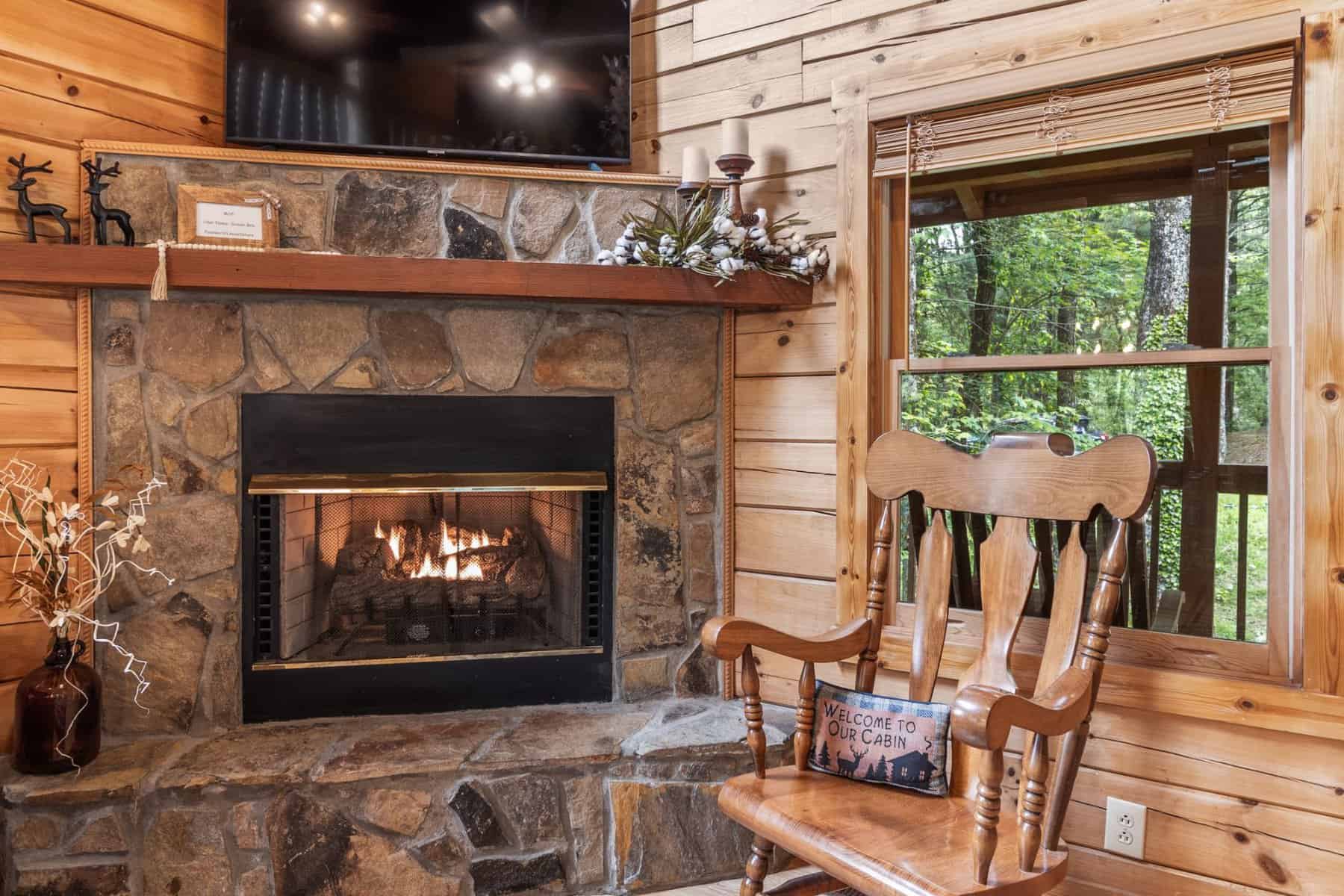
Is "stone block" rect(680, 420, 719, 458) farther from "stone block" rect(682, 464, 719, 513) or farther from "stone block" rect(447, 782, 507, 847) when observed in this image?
"stone block" rect(447, 782, 507, 847)

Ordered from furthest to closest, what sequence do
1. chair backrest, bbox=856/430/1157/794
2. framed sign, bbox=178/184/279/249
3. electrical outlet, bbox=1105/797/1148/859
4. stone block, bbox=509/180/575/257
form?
stone block, bbox=509/180/575/257, framed sign, bbox=178/184/279/249, electrical outlet, bbox=1105/797/1148/859, chair backrest, bbox=856/430/1157/794

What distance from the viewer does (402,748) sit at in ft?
6.66

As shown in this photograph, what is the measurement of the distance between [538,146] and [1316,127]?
5.69ft

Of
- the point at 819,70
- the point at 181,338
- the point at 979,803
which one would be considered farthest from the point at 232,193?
the point at 979,803

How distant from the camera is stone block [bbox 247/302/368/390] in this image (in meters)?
2.18

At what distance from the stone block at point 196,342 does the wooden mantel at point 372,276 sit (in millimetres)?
105

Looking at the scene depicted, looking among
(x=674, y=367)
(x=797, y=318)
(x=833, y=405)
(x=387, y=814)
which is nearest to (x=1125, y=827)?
(x=833, y=405)

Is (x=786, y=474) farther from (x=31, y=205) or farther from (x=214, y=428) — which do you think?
(x=31, y=205)

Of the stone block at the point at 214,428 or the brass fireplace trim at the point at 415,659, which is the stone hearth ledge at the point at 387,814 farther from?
the stone block at the point at 214,428

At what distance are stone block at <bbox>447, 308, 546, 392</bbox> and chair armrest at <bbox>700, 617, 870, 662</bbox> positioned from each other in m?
0.92

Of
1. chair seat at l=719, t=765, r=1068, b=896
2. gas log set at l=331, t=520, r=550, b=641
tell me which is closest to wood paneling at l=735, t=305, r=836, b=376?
gas log set at l=331, t=520, r=550, b=641

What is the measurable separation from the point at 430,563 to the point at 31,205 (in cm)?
122

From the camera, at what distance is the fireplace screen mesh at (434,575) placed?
7.60 ft

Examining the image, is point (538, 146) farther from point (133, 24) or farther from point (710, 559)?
point (710, 559)
